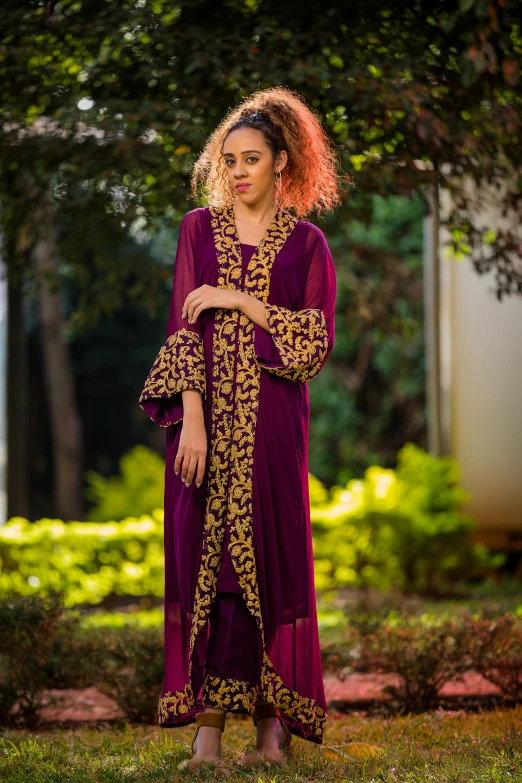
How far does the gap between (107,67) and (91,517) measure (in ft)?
22.0

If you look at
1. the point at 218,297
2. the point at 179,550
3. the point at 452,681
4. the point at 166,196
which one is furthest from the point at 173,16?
the point at 452,681

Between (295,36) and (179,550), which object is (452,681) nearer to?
(179,550)

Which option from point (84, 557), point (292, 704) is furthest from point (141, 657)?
point (84, 557)

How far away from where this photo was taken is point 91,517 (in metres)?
10.8

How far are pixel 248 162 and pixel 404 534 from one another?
5358 millimetres

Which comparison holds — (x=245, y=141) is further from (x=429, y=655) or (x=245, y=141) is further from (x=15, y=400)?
(x=15, y=400)

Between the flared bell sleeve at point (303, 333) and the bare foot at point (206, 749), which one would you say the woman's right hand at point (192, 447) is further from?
the bare foot at point (206, 749)

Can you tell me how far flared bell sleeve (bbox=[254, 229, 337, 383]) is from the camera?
3.17 meters

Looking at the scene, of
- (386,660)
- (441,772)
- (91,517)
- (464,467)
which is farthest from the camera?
(91,517)

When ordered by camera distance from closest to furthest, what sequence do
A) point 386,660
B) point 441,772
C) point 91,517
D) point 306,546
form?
point 441,772 → point 306,546 → point 386,660 → point 91,517

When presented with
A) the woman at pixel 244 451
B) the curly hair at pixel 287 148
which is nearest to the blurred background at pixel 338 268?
the curly hair at pixel 287 148

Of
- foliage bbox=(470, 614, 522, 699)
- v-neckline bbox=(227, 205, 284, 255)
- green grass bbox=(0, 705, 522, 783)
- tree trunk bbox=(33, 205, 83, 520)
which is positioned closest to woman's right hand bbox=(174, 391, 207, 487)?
v-neckline bbox=(227, 205, 284, 255)

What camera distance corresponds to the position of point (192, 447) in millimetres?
3082

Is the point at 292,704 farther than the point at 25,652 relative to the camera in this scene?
No
